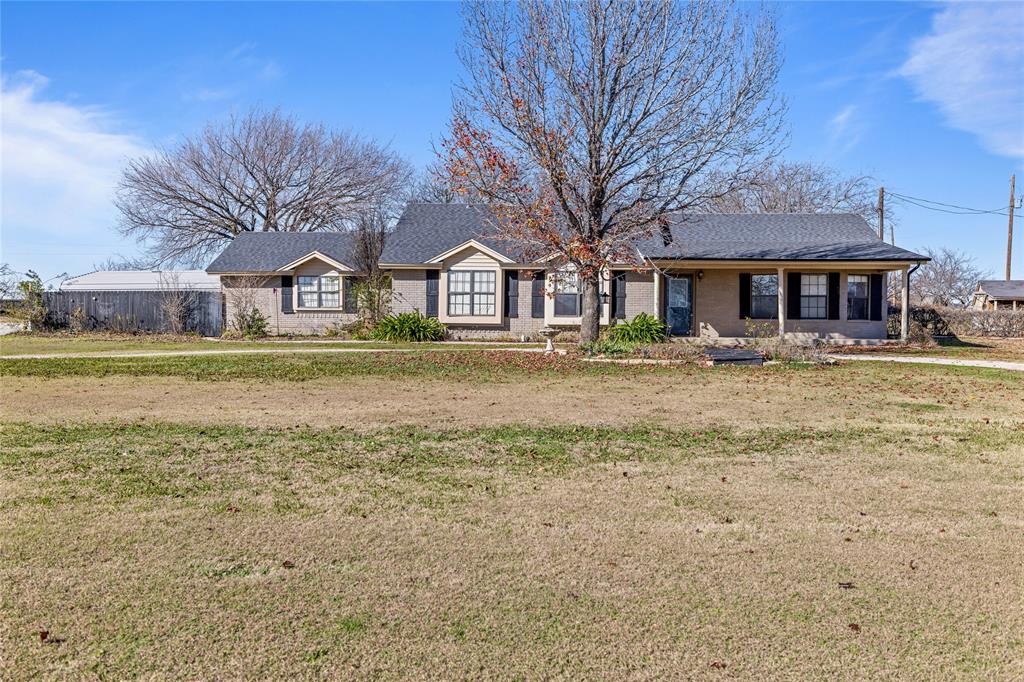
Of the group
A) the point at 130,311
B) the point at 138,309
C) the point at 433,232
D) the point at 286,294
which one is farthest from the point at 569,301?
the point at 130,311

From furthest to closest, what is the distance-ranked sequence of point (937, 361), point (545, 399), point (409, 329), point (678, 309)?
1. point (409, 329)
2. point (678, 309)
3. point (937, 361)
4. point (545, 399)

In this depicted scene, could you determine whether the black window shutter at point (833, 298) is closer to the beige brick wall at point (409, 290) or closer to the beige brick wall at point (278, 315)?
the beige brick wall at point (409, 290)

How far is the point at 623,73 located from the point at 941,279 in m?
46.3

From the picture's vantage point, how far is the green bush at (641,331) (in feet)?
68.7

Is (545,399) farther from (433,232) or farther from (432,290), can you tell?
(433,232)

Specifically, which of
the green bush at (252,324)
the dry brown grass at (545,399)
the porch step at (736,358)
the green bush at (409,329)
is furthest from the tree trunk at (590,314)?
the green bush at (252,324)

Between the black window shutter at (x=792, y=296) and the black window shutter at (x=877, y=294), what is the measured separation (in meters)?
2.24

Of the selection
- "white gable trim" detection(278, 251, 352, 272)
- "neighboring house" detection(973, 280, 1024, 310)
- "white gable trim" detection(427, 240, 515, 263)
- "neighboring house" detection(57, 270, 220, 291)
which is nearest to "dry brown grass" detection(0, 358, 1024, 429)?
"white gable trim" detection(427, 240, 515, 263)

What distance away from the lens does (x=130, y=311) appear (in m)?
30.1

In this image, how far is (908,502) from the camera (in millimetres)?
6273

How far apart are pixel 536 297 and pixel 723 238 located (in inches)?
249

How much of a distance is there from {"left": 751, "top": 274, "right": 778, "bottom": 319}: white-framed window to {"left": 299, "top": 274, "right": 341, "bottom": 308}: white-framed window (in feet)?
45.6

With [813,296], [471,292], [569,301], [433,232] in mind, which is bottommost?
[569,301]

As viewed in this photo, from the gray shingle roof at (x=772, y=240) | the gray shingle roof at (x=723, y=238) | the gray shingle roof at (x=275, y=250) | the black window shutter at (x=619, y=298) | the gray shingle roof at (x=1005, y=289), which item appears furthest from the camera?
the gray shingle roof at (x=1005, y=289)
